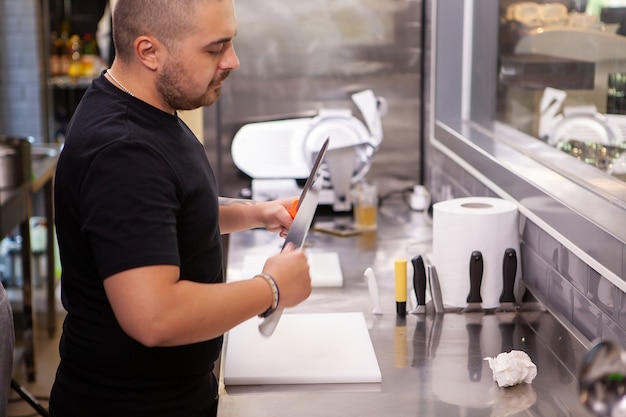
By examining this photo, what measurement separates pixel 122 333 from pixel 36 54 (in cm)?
436

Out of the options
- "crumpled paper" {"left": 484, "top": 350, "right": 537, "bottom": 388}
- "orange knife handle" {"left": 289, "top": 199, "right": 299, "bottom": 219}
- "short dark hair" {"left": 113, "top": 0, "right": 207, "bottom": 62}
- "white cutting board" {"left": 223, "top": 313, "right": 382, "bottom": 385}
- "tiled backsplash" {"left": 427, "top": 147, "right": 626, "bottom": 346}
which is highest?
"short dark hair" {"left": 113, "top": 0, "right": 207, "bottom": 62}

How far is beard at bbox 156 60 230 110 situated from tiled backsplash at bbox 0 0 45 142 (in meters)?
4.31

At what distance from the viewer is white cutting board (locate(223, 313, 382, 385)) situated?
164cm

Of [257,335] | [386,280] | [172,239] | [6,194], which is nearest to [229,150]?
[6,194]

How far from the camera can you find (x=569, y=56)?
8.18 ft

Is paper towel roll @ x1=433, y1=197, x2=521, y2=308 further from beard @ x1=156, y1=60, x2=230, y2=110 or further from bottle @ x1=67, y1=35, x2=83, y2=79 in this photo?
bottle @ x1=67, y1=35, x2=83, y2=79

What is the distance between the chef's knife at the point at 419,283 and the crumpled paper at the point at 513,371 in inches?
17.4

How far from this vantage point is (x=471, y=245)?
6.69 feet

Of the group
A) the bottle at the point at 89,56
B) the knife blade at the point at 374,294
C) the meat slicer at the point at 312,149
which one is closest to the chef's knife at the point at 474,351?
the knife blade at the point at 374,294

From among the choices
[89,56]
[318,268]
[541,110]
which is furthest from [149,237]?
[89,56]

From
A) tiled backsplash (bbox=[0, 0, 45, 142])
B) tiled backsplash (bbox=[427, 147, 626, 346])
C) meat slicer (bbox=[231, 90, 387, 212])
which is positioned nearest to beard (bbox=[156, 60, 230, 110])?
tiled backsplash (bbox=[427, 147, 626, 346])

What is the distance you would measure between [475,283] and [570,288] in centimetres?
24

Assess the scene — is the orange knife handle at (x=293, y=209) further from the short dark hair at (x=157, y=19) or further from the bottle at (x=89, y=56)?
the bottle at (x=89, y=56)

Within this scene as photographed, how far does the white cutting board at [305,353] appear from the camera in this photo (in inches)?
64.7
